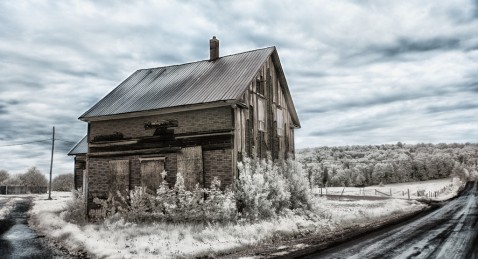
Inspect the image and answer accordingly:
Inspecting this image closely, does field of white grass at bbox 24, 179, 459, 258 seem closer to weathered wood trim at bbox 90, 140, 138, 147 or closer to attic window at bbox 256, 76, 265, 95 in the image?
weathered wood trim at bbox 90, 140, 138, 147

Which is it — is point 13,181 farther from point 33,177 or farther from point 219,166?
point 219,166

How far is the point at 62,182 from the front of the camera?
7869 centimetres

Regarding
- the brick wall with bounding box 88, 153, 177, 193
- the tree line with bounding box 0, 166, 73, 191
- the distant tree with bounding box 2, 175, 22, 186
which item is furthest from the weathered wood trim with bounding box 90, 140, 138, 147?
the distant tree with bounding box 2, 175, 22, 186

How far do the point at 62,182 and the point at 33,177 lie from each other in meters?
6.31

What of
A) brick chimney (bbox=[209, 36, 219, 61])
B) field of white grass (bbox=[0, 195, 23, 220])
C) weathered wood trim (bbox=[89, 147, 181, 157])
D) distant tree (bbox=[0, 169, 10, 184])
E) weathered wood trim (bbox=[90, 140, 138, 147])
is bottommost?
field of white grass (bbox=[0, 195, 23, 220])

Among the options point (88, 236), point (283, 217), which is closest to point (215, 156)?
point (283, 217)

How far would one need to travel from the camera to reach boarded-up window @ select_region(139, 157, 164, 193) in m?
16.7

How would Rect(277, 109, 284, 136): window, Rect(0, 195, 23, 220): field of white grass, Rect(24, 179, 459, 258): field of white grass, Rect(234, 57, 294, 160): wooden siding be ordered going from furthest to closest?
Rect(0, 195, 23, 220): field of white grass < Rect(277, 109, 284, 136): window < Rect(234, 57, 294, 160): wooden siding < Rect(24, 179, 459, 258): field of white grass

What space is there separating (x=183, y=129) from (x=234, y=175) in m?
3.17

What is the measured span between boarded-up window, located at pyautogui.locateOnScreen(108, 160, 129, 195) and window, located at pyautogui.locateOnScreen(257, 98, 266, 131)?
21.1ft

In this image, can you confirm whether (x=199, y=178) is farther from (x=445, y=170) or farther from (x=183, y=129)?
(x=445, y=170)

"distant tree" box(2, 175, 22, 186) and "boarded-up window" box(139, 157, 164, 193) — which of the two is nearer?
"boarded-up window" box(139, 157, 164, 193)

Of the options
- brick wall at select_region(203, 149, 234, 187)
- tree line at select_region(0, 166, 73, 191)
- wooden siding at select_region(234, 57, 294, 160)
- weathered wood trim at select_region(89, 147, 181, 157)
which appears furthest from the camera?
tree line at select_region(0, 166, 73, 191)

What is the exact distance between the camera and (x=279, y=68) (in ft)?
67.7
